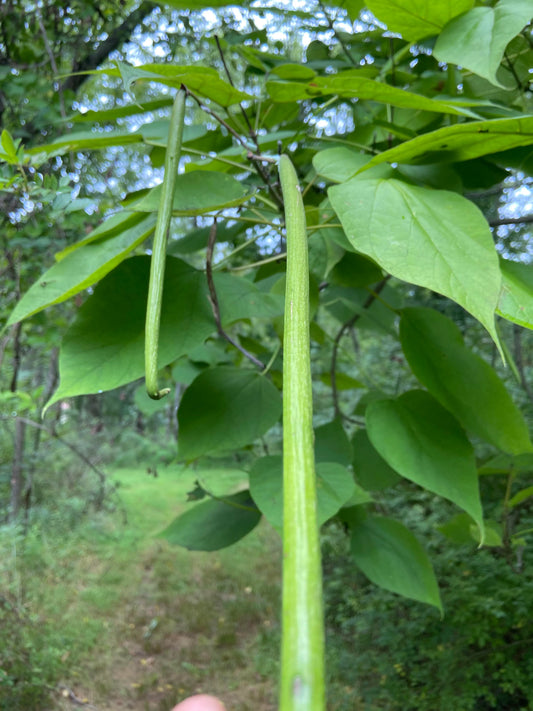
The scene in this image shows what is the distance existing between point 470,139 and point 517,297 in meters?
0.15

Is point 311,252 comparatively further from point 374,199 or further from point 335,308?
point 335,308

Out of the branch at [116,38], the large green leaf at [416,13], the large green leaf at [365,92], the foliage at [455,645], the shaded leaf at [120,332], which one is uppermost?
the branch at [116,38]

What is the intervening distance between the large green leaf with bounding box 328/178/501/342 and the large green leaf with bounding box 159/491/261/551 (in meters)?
0.46

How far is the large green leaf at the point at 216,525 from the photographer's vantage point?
714mm

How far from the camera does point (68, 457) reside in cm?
381

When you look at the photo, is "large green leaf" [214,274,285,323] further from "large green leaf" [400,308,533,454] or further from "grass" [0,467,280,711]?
"grass" [0,467,280,711]

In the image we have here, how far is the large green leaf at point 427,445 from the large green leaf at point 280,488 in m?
0.05

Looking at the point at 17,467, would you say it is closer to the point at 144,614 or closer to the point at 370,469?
the point at 144,614

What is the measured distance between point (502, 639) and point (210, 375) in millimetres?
1006

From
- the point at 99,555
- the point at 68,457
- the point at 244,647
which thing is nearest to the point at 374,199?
the point at 244,647

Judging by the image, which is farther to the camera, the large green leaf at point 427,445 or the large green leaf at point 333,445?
the large green leaf at point 333,445

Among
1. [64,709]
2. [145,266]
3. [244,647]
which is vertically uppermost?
[145,266]

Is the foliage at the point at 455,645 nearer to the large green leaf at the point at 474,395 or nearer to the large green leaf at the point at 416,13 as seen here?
the large green leaf at the point at 474,395

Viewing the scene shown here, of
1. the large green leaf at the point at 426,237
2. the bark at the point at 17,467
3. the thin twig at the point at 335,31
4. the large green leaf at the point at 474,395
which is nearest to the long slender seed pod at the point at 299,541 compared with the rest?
the large green leaf at the point at 426,237
